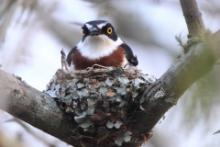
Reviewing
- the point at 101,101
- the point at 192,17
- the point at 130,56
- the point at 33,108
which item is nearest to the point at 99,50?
the point at 130,56

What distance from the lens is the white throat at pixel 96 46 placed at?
4.04 metres

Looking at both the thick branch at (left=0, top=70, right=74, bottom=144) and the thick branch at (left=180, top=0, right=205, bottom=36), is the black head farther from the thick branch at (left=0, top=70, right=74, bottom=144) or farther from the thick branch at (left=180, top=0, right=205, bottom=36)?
the thick branch at (left=180, top=0, right=205, bottom=36)

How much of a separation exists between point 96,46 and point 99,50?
0.05 metres

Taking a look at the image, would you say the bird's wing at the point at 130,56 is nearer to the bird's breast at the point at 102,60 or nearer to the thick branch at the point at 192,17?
the bird's breast at the point at 102,60

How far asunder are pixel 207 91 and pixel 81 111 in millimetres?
1962

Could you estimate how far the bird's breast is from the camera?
3.98 metres

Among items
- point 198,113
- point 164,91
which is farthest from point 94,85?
point 198,113

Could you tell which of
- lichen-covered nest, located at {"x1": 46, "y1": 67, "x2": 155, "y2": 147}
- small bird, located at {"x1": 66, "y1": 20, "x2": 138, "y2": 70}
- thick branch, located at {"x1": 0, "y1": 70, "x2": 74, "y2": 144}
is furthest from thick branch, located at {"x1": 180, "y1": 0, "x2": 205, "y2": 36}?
small bird, located at {"x1": 66, "y1": 20, "x2": 138, "y2": 70}

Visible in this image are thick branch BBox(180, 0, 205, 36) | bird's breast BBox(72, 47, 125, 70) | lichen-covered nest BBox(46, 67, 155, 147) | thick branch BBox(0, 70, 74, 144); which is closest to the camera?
thick branch BBox(180, 0, 205, 36)

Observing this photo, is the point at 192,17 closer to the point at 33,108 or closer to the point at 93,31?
the point at 33,108

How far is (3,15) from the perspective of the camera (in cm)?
210

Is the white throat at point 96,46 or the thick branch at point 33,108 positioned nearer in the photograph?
the thick branch at point 33,108

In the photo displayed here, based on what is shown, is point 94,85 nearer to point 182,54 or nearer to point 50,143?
point 50,143

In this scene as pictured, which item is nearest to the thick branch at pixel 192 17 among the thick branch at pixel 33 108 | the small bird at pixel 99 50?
the thick branch at pixel 33 108
